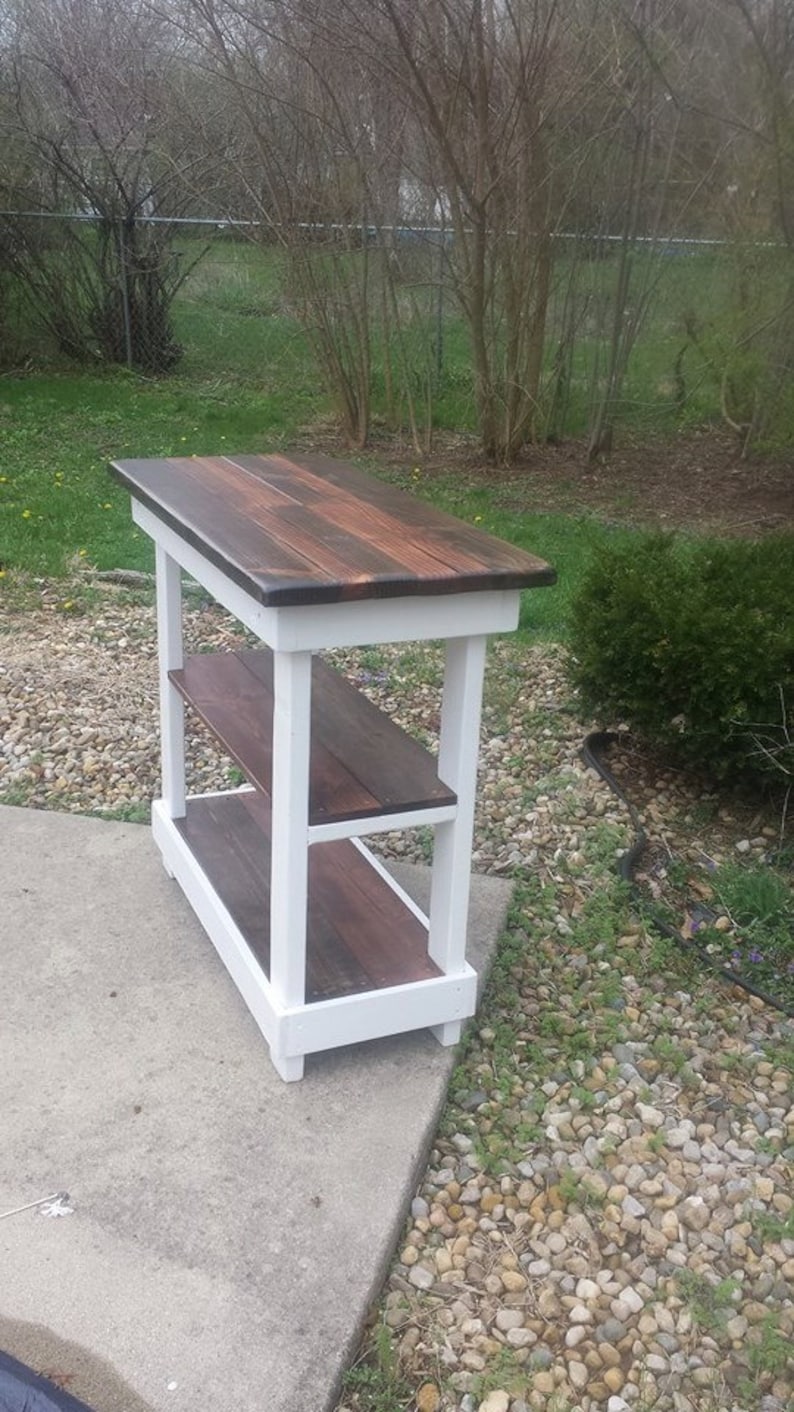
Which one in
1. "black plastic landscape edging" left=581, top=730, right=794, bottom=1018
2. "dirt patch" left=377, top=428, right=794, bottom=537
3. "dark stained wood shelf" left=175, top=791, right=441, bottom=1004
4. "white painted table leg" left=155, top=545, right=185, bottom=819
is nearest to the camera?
"dark stained wood shelf" left=175, top=791, right=441, bottom=1004

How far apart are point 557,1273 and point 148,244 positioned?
35.1 feet

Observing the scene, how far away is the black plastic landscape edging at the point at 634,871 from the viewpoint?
291 cm

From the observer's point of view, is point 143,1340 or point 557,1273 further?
point 557,1273

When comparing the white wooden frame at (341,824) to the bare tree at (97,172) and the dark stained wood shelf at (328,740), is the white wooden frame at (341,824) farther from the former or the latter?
the bare tree at (97,172)

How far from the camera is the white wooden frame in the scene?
214cm

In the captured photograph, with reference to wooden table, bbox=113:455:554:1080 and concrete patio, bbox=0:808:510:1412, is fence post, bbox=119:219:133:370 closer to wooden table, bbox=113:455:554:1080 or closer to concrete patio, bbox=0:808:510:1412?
wooden table, bbox=113:455:554:1080

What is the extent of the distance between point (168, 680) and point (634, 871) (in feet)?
4.63

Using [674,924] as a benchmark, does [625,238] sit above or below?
above

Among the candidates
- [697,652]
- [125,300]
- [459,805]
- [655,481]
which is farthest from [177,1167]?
[125,300]

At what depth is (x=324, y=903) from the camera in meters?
2.85

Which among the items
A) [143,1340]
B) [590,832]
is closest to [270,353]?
[590,832]

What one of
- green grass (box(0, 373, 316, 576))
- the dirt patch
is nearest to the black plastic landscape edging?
green grass (box(0, 373, 316, 576))

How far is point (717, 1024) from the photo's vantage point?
9.19ft

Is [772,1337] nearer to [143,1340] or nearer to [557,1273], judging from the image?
[557,1273]
